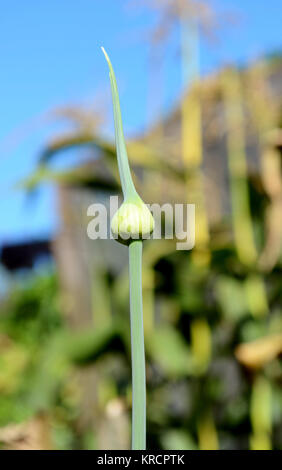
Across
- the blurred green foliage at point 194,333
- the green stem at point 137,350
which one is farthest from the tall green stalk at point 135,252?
the blurred green foliage at point 194,333

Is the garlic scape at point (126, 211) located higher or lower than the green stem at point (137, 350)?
higher

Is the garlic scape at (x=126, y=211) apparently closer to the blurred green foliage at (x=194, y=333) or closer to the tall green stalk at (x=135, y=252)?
the tall green stalk at (x=135, y=252)

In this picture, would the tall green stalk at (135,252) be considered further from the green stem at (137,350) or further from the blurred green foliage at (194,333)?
the blurred green foliage at (194,333)

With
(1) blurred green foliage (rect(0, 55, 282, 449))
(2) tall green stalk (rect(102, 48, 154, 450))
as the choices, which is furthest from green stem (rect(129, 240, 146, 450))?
(1) blurred green foliage (rect(0, 55, 282, 449))

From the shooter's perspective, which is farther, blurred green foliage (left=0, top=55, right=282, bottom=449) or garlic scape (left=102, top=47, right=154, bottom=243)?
blurred green foliage (left=0, top=55, right=282, bottom=449)

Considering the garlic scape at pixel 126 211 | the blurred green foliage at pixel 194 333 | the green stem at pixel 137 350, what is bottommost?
the green stem at pixel 137 350

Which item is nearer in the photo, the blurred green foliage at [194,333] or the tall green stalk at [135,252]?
the tall green stalk at [135,252]

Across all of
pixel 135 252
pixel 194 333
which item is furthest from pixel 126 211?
pixel 194 333

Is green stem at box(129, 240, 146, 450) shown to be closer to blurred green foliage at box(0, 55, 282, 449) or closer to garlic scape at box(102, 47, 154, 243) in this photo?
garlic scape at box(102, 47, 154, 243)
